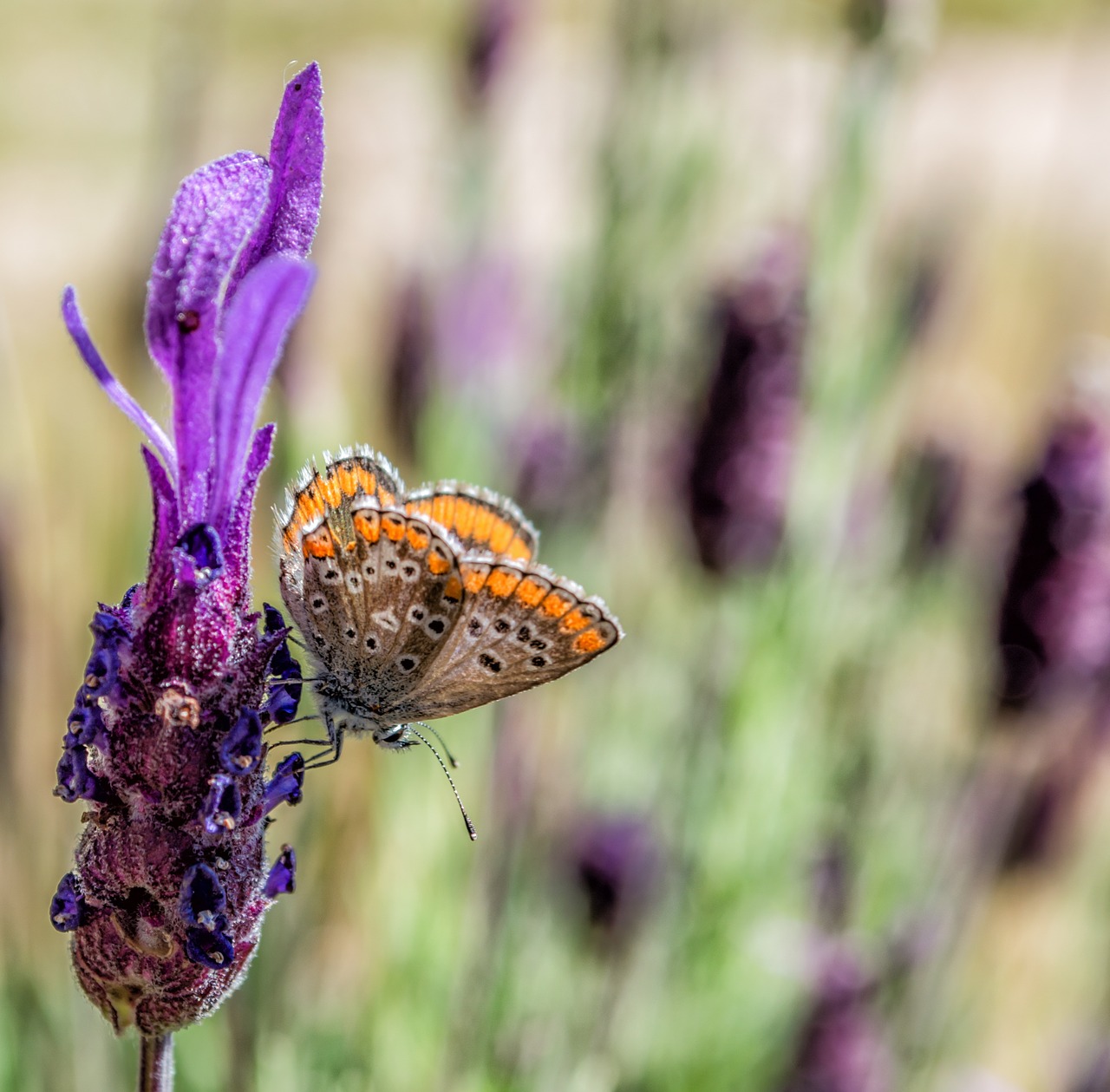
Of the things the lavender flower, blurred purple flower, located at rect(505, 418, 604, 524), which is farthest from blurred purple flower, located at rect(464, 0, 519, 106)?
the lavender flower

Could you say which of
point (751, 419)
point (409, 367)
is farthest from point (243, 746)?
point (409, 367)

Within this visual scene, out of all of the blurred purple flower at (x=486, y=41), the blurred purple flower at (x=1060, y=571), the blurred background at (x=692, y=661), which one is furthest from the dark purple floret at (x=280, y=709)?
the blurred purple flower at (x=486, y=41)

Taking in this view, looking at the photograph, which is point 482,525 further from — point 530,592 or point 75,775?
point 75,775

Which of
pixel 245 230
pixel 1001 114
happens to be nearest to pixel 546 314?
pixel 245 230

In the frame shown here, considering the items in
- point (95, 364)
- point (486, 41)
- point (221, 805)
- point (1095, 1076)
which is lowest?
point (1095, 1076)

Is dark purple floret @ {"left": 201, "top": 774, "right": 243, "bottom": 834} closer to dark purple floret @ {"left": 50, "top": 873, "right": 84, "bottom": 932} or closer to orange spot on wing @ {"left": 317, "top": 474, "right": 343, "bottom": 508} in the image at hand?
dark purple floret @ {"left": 50, "top": 873, "right": 84, "bottom": 932}

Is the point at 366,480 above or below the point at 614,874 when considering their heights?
above

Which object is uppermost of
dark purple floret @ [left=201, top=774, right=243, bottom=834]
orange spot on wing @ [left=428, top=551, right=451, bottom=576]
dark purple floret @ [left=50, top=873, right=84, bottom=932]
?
orange spot on wing @ [left=428, top=551, right=451, bottom=576]

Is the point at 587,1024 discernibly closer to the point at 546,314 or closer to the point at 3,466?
the point at 546,314

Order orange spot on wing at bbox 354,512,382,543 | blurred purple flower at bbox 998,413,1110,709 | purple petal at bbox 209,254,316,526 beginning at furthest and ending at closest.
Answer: blurred purple flower at bbox 998,413,1110,709
orange spot on wing at bbox 354,512,382,543
purple petal at bbox 209,254,316,526
